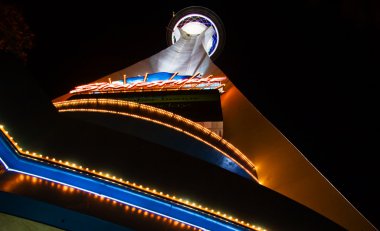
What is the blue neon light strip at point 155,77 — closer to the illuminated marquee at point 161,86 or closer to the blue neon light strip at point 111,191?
the illuminated marquee at point 161,86

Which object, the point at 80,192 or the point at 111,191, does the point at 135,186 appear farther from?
the point at 80,192

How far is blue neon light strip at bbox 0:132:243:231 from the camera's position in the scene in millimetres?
7984

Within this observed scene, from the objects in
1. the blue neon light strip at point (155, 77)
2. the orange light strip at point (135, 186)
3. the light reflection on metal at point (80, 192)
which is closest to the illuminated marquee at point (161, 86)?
the blue neon light strip at point (155, 77)

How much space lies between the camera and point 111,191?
8.13 meters

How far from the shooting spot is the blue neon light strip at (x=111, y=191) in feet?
26.2

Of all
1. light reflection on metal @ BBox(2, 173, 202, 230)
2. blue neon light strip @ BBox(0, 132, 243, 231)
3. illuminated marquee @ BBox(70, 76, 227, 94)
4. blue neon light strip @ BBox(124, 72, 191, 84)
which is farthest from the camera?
blue neon light strip @ BBox(124, 72, 191, 84)

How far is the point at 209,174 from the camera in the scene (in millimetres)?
8422

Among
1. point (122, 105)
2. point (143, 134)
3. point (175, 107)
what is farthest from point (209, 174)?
point (175, 107)

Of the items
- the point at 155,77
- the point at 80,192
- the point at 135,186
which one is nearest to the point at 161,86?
the point at 155,77

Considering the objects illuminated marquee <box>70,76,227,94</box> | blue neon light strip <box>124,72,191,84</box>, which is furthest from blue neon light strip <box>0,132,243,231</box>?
blue neon light strip <box>124,72,191,84</box>

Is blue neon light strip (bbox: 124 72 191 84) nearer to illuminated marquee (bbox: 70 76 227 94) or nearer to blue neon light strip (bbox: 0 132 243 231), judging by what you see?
illuminated marquee (bbox: 70 76 227 94)

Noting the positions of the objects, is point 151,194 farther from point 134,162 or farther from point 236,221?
point 236,221

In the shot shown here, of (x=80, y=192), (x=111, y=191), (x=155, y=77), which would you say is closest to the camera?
(x=80, y=192)

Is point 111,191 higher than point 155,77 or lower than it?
lower
